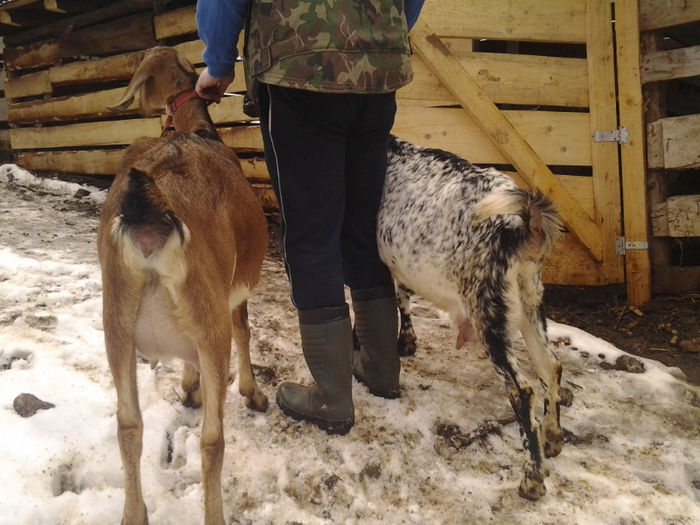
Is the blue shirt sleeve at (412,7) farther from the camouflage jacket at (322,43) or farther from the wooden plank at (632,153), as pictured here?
the wooden plank at (632,153)

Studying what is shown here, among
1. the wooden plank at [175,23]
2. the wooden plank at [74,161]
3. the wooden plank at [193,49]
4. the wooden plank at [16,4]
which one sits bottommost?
the wooden plank at [74,161]

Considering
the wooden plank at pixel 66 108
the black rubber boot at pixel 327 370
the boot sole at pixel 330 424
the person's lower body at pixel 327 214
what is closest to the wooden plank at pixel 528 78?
the person's lower body at pixel 327 214

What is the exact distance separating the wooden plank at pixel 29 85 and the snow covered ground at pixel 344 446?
5032 millimetres

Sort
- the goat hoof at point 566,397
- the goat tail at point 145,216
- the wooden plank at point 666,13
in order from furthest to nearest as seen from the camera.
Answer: the wooden plank at point 666,13, the goat hoof at point 566,397, the goat tail at point 145,216

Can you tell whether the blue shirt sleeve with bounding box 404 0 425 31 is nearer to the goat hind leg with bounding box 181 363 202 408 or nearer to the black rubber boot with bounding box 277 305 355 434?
the black rubber boot with bounding box 277 305 355 434

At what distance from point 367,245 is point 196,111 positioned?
48.7 inches

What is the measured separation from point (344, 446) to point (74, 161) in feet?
20.1

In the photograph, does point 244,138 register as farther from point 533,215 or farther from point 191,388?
point 533,215

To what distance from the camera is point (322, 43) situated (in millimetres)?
1943

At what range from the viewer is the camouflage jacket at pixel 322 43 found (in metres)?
1.93

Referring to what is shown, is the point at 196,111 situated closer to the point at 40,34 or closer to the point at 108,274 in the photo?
the point at 108,274

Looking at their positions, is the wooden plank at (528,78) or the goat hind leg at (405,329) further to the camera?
the wooden plank at (528,78)

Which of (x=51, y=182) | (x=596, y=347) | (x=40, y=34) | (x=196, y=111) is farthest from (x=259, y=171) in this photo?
(x=40, y=34)

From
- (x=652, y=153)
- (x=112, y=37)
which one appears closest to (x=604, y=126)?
(x=652, y=153)
